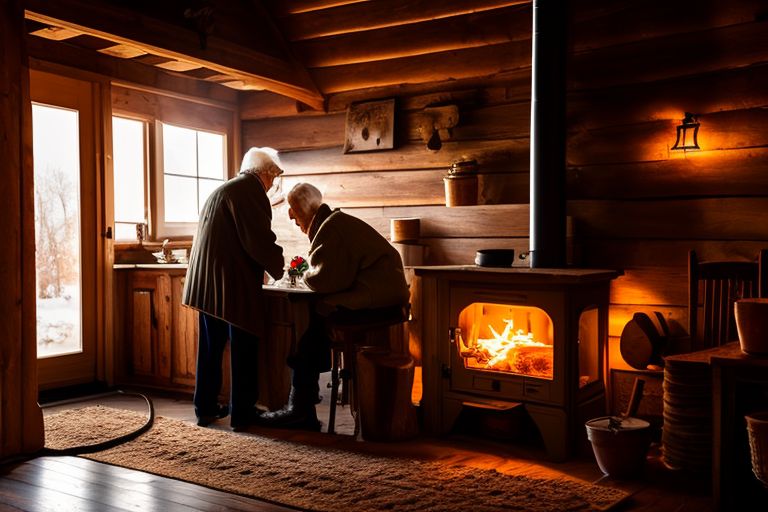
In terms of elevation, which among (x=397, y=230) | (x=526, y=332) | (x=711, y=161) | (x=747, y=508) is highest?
(x=711, y=161)

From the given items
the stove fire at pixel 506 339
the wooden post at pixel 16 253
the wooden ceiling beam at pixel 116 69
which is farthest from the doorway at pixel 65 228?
the stove fire at pixel 506 339

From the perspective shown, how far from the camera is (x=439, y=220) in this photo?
5.34m

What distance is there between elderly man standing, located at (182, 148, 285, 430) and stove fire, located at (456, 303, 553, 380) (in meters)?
1.20

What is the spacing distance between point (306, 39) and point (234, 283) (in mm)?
2470

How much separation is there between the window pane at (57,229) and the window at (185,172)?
31.8 inches

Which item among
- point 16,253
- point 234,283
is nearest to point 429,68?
point 234,283

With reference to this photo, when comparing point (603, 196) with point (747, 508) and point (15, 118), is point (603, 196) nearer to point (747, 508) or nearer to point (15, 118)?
point (747, 508)

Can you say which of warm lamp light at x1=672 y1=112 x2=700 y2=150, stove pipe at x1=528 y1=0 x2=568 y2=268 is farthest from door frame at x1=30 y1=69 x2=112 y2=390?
warm lamp light at x1=672 y1=112 x2=700 y2=150

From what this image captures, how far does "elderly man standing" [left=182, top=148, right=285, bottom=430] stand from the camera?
14.6 feet

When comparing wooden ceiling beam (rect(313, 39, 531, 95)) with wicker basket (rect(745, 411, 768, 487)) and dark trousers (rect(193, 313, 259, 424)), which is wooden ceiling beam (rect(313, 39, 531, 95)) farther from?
wicker basket (rect(745, 411, 768, 487))

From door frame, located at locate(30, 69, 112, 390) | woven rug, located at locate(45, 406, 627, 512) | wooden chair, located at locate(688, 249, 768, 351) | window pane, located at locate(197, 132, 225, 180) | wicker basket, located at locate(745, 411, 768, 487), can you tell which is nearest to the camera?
wicker basket, located at locate(745, 411, 768, 487)

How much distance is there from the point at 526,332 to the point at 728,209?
4.38 feet

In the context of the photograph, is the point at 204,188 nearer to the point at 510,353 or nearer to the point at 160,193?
the point at 160,193

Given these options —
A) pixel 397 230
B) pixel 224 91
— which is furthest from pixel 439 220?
pixel 224 91
